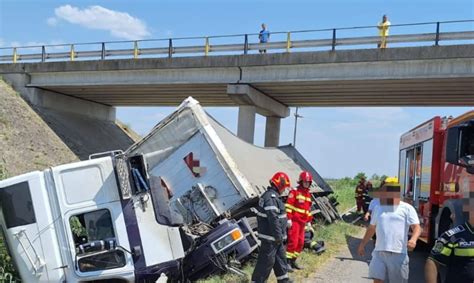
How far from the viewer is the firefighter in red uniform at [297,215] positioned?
8.04 meters

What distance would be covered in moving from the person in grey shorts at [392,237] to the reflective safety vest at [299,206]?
2740 millimetres

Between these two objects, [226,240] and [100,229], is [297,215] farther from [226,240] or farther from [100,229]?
[100,229]

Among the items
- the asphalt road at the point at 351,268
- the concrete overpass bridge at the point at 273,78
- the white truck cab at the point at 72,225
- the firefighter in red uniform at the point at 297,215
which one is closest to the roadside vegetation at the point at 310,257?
the asphalt road at the point at 351,268

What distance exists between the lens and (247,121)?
23.8 m

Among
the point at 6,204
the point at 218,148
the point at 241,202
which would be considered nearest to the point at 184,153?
the point at 218,148

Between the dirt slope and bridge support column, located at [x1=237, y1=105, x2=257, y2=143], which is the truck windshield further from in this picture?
bridge support column, located at [x1=237, y1=105, x2=257, y2=143]

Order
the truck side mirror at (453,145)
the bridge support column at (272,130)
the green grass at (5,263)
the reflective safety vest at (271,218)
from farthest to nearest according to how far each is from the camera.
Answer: the bridge support column at (272,130) → the green grass at (5,263) → the reflective safety vest at (271,218) → the truck side mirror at (453,145)

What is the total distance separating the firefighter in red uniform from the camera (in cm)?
804

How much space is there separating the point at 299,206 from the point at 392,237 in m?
3.02

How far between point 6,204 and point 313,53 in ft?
53.0

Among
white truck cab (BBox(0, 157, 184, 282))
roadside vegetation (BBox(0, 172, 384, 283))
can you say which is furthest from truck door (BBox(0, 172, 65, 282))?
roadside vegetation (BBox(0, 172, 384, 283))

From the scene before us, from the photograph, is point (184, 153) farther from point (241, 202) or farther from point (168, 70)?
point (168, 70)

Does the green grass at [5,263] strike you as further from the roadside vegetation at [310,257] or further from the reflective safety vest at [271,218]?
the reflective safety vest at [271,218]

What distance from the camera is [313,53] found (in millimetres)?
20469
